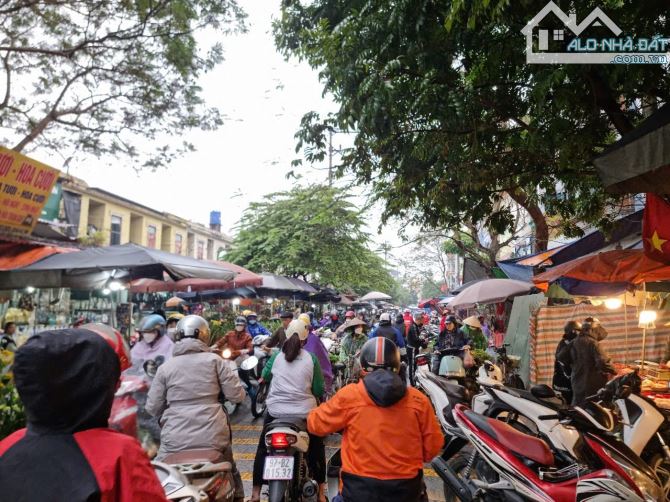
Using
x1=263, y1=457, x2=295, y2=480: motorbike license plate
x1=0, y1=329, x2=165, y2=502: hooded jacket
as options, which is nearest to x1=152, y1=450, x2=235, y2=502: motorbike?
x1=263, y1=457, x2=295, y2=480: motorbike license plate

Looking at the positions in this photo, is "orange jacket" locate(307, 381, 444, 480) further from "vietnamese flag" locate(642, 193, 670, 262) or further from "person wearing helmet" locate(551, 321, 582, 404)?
"person wearing helmet" locate(551, 321, 582, 404)

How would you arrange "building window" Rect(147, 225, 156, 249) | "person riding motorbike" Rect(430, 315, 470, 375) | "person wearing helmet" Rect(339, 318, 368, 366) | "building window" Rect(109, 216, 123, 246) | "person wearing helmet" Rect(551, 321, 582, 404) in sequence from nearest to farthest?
"person wearing helmet" Rect(551, 321, 582, 404)
"person wearing helmet" Rect(339, 318, 368, 366)
"person riding motorbike" Rect(430, 315, 470, 375)
"building window" Rect(109, 216, 123, 246)
"building window" Rect(147, 225, 156, 249)

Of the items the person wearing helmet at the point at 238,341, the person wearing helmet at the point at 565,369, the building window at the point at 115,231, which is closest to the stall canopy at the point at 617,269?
the person wearing helmet at the point at 565,369

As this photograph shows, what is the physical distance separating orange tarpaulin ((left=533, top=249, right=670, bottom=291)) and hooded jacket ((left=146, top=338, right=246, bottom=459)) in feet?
15.4

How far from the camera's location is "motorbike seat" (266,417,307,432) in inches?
156

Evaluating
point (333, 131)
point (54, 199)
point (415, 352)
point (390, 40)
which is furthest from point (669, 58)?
point (54, 199)

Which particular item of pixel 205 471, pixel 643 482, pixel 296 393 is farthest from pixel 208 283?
pixel 643 482

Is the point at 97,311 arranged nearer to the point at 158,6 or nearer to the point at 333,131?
the point at 158,6

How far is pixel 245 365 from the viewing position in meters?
5.57

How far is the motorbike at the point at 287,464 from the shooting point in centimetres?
363

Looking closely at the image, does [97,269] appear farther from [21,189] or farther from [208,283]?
[208,283]

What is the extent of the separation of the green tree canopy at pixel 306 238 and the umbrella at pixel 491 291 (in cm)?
1099

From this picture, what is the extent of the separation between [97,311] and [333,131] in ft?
24.2
